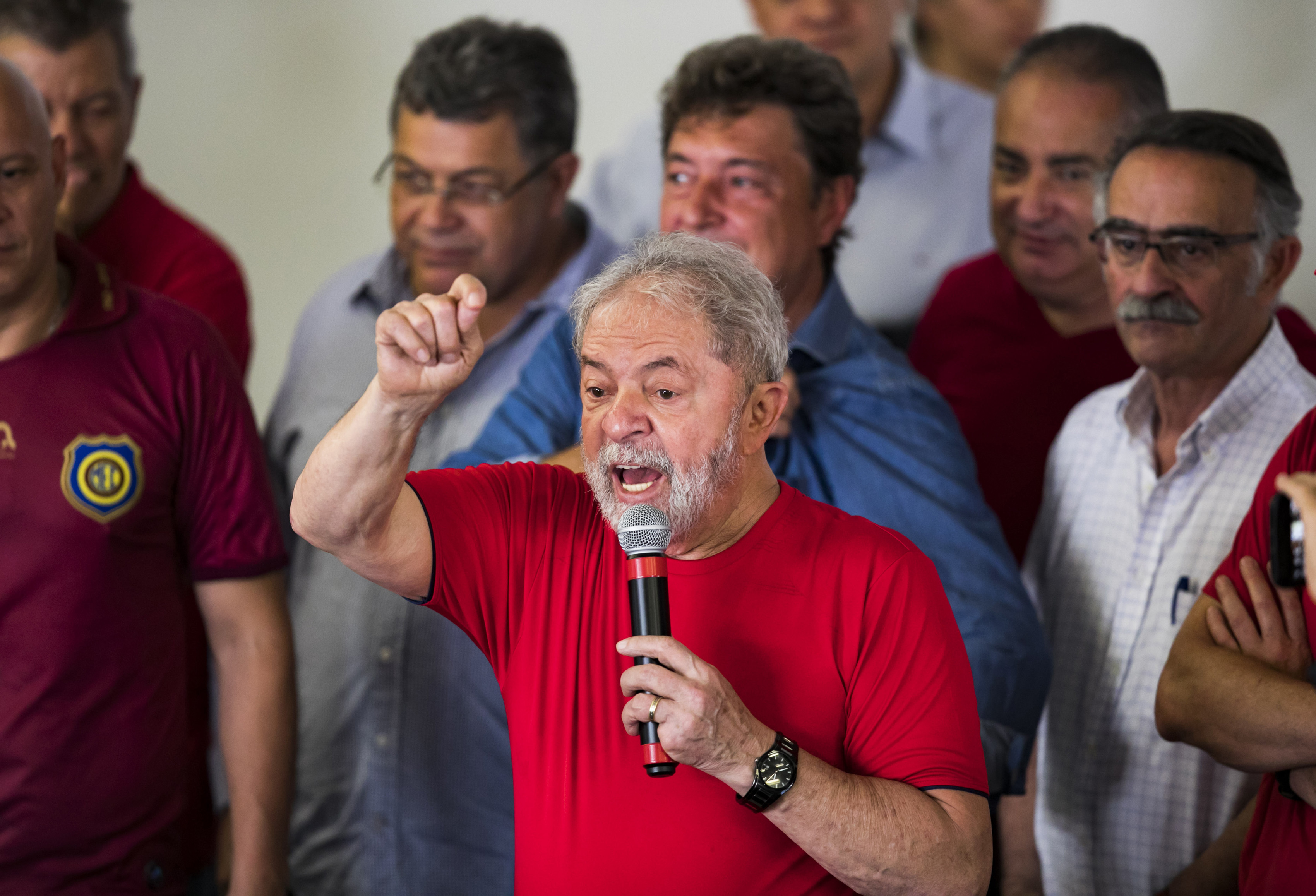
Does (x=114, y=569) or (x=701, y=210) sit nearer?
(x=114, y=569)

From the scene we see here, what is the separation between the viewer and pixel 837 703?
162cm

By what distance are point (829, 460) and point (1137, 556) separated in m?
0.60

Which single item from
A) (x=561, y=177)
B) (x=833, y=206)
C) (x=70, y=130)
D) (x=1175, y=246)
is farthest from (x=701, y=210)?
(x=70, y=130)

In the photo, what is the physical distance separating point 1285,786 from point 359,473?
51.7 inches

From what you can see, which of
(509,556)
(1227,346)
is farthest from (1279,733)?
(509,556)

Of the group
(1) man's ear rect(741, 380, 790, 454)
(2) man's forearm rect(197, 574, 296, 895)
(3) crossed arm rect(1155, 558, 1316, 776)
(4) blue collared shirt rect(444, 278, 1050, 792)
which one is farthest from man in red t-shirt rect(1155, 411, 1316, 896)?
(2) man's forearm rect(197, 574, 296, 895)

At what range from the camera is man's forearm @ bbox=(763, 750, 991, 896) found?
1473 millimetres

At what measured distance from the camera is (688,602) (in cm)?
167

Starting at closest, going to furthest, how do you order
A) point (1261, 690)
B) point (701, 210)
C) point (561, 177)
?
point (1261, 690), point (701, 210), point (561, 177)

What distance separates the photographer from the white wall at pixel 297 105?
4.25m

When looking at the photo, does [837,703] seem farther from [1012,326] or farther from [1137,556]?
[1012,326]

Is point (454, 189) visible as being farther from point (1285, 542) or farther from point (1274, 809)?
point (1274, 809)

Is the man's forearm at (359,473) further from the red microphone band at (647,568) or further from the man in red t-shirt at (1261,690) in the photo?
the man in red t-shirt at (1261,690)

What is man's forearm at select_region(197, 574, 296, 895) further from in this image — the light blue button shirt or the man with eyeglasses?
the light blue button shirt
